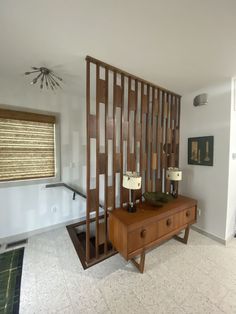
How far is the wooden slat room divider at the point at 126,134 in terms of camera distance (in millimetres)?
1868

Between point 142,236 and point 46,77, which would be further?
point 46,77

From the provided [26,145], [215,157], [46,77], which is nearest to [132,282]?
[215,157]

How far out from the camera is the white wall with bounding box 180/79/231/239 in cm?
232

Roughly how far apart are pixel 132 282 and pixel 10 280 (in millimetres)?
1402

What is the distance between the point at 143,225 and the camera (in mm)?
1698

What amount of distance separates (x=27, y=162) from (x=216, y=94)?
11.1 ft

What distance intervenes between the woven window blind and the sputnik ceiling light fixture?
546 mm

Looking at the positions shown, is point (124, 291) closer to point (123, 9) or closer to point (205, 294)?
point (205, 294)

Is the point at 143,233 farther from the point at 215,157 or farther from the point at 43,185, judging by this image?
the point at 43,185

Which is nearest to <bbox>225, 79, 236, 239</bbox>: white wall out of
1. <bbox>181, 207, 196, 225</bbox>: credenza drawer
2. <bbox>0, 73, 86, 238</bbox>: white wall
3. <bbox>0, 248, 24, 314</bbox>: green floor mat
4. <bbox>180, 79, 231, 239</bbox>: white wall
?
<bbox>180, 79, 231, 239</bbox>: white wall

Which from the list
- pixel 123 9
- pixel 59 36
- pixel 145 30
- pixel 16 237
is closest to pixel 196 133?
pixel 145 30

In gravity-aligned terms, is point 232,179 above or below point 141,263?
above

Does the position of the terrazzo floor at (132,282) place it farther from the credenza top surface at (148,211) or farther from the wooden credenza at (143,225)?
the credenza top surface at (148,211)

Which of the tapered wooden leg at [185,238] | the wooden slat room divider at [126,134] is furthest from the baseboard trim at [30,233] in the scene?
the tapered wooden leg at [185,238]
